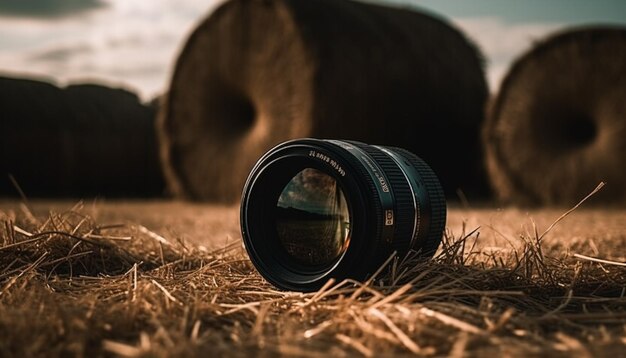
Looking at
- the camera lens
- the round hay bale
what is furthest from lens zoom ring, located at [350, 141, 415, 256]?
the round hay bale

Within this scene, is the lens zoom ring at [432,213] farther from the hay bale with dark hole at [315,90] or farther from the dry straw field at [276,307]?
the hay bale with dark hole at [315,90]

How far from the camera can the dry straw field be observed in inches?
44.1

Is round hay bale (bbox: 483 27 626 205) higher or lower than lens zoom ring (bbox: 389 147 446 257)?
higher

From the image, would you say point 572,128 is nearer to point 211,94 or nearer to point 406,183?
point 211,94

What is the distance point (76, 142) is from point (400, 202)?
502 cm

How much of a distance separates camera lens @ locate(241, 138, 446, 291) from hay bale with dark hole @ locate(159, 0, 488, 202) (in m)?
2.65

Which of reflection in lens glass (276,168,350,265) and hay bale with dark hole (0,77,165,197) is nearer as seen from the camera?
reflection in lens glass (276,168,350,265)

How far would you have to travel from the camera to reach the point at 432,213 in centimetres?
169

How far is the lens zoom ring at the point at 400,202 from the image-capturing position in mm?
1547

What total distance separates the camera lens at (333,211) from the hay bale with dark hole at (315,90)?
2647mm

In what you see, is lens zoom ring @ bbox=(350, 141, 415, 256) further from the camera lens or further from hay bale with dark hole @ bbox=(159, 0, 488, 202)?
hay bale with dark hole @ bbox=(159, 0, 488, 202)

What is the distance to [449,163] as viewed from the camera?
16.4 ft

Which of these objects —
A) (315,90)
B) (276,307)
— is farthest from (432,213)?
(315,90)

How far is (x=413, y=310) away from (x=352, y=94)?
3.24 metres
